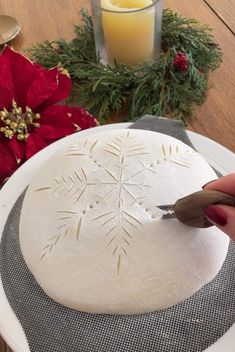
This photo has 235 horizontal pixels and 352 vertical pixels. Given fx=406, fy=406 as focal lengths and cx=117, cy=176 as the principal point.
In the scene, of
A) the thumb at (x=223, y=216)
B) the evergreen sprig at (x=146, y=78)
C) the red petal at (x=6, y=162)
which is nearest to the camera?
the thumb at (x=223, y=216)

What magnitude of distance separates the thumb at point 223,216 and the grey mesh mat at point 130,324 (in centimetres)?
13

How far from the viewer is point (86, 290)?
46cm

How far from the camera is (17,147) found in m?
0.65

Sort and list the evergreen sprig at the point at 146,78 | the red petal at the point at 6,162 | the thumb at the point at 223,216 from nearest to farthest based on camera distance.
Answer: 1. the thumb at the point at 223,216
2. the red petal at the point at 6,162
3. the evergreen sprig at the point at 146,78

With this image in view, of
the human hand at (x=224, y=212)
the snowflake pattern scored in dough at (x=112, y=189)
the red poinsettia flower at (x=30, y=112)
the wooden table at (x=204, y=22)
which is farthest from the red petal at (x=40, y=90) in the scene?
the human hand at (x=224, y=212)

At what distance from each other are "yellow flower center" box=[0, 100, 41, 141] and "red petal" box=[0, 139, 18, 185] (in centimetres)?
2

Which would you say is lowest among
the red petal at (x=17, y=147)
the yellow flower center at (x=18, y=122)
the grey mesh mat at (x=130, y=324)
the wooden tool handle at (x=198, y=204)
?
the grey mesh mat at (x=130, y=324)

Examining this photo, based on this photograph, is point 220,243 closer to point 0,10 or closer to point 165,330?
point 165,330

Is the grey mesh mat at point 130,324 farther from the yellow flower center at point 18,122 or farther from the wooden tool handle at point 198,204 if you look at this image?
the yellow flower center at point 18,122

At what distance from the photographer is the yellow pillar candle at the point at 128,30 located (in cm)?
73

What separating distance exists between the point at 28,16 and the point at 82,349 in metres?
0.81

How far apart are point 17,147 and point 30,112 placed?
0.07 m

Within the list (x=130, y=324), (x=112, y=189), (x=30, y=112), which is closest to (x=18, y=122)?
(x=30, y=112)

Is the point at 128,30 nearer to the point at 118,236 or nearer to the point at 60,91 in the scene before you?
the point at 60,91
